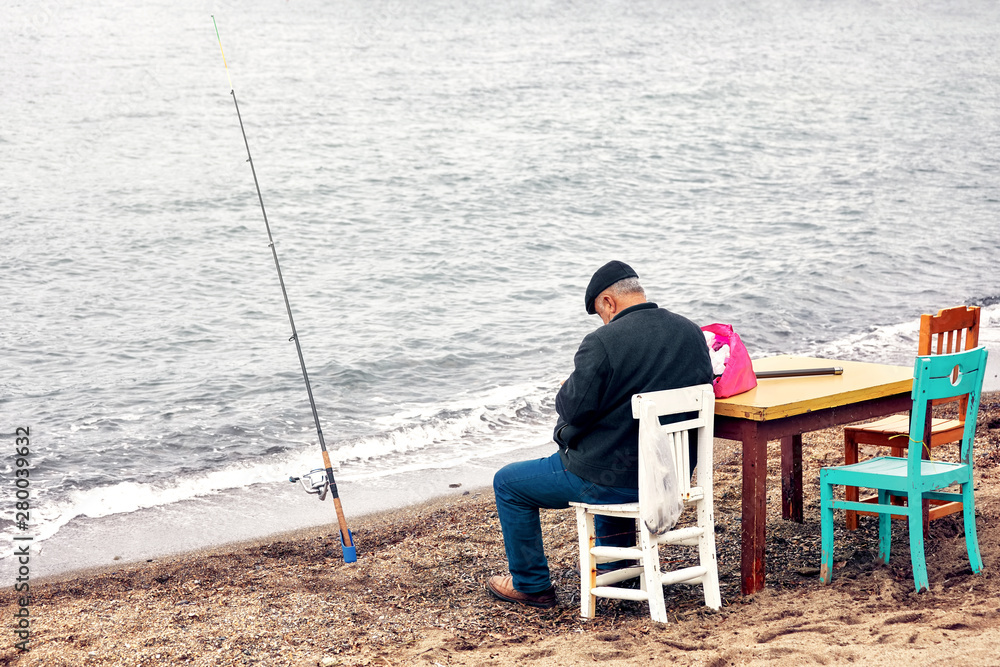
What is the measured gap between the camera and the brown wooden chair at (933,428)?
11.9 ft

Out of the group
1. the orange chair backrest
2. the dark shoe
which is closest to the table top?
the orange chair backrest

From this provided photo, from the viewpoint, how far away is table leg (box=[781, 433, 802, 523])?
409cm

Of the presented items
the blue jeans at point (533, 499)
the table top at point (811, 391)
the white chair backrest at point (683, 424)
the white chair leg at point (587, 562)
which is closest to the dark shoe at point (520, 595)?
the blue jeans at point (533, 499)

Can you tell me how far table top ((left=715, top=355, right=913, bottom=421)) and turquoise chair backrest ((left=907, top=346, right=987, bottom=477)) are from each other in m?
0.24

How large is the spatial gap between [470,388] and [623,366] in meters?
5.07

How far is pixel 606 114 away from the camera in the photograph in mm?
22625

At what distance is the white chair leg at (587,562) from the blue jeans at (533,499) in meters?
0.08

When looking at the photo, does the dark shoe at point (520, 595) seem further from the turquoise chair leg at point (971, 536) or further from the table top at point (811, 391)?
the turquoise chair leg at point (971, 536)

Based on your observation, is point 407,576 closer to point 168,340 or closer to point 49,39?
point 168,340

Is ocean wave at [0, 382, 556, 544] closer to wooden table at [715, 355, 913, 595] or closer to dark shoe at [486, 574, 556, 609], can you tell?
dark shoe at [486, 574, 556, 609]

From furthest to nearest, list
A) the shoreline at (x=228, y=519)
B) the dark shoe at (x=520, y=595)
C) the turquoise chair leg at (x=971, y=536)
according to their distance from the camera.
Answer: the shoreline at (x=228, y=519), the dark shoe at (x=520, y=595), the turquoise chair leg at (x=971, y=536)

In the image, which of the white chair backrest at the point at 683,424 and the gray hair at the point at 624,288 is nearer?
the white chair backrest at the point at 683,424

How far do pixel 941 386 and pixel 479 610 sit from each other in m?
1.86

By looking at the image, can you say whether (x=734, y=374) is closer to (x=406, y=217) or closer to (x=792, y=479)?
(x=792, y=479)
